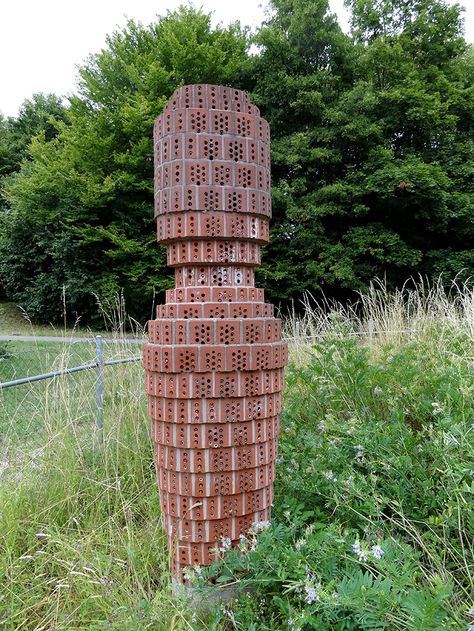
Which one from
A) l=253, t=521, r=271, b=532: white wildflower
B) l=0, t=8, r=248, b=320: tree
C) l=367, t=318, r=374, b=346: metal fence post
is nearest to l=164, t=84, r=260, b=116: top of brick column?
l=253, t=521, r=271, b=532: white wildflower

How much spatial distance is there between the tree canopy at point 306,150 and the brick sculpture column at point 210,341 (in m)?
Result: 10.6

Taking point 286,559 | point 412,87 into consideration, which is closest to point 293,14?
point 412,87

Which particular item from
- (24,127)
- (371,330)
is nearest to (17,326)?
(24,127)

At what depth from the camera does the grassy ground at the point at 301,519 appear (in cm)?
114

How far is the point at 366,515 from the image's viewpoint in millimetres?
1672

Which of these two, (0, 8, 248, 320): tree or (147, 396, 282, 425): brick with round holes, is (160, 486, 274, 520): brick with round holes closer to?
(147, 396, 282, 425): brick with round holes

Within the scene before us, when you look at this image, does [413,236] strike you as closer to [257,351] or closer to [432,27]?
[432,27]

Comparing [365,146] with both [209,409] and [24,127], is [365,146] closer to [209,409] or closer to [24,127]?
[209,409]

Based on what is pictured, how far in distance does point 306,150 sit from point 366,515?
12.2 meters

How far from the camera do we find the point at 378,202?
12570 millimetres

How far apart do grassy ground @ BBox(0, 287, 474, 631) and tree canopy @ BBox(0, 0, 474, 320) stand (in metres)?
9.74

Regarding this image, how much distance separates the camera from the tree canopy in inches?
479

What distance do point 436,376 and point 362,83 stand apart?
39.8 ft

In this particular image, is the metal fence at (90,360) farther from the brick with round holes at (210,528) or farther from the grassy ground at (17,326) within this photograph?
the grassy ground at (17,326)
